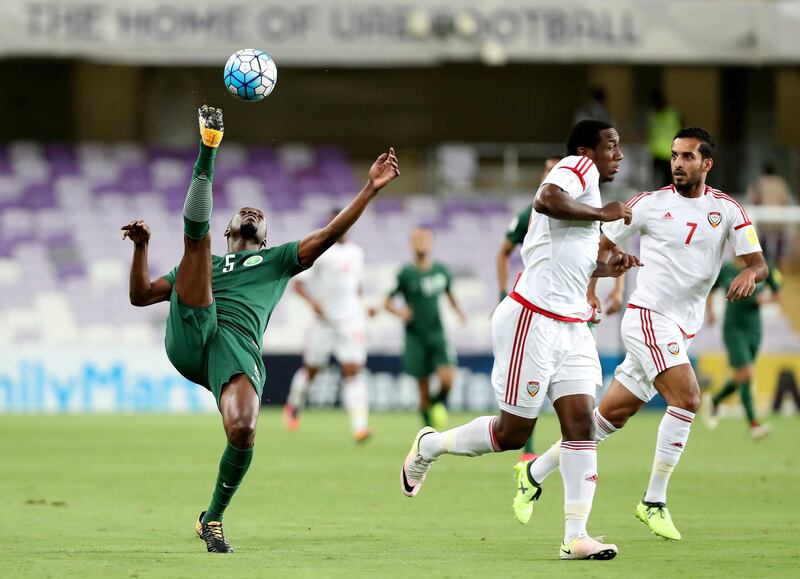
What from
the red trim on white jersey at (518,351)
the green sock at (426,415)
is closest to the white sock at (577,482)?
the red trim on white jersey at (518,351)

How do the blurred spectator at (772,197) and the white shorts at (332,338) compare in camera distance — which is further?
the blurred spectator at (772,197)

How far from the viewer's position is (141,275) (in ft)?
27.9

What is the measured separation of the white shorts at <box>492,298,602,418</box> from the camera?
8.38m

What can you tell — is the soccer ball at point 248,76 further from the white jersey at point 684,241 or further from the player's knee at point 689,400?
the player's knee at point 689,400

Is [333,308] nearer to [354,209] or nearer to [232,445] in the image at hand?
[232,445]

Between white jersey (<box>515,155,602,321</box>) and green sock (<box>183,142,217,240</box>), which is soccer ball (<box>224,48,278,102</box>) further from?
white jersey (<box>515,155,602,321</box>)

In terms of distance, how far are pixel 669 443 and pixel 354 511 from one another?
243 cm

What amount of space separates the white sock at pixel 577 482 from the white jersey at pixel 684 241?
183 cm

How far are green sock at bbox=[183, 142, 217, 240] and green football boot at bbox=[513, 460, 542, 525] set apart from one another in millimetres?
2637

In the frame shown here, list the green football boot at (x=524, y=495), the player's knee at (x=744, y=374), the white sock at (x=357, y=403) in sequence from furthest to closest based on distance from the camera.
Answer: the player's knee at (x=744, y=374) → the white sock at (x=357, y=403) → the green football boot at (x=524, y=495)

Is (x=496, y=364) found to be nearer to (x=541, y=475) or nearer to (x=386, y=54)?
(x=541, y=475)

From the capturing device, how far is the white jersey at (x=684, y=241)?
31.9 feet

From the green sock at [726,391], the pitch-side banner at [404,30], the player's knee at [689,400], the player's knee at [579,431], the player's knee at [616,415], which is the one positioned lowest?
the green sock at [726,391]

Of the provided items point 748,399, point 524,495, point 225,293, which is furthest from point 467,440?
point 748,399
